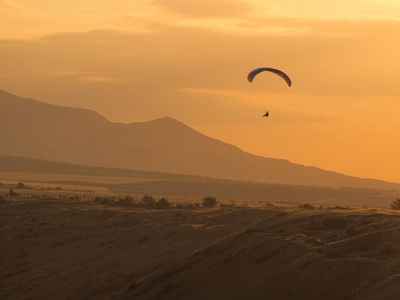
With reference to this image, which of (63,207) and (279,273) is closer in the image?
(279,273)

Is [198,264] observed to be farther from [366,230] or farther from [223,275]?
[366,230]

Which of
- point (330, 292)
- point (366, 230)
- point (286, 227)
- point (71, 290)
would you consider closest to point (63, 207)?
point (71, 290)

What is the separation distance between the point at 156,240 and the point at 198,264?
49.2 ft

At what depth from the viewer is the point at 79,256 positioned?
56312 millimetres

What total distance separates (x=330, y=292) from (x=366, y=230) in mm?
9384

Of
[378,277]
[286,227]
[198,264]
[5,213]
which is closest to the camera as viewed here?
[378,277]

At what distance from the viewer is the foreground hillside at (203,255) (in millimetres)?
33031

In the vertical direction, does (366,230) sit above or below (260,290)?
above

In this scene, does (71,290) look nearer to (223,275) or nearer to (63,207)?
(223,275)

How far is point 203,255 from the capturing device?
41.7 metres

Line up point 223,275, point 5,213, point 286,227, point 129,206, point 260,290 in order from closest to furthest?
point 260,290 < point 223,275 < point 286,227 < point 5,213 < point 129,206

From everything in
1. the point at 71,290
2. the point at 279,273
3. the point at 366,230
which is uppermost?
the point at 366,230

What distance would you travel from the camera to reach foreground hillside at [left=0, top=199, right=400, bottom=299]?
3303 centimetres

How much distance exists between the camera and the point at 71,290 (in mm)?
46781
